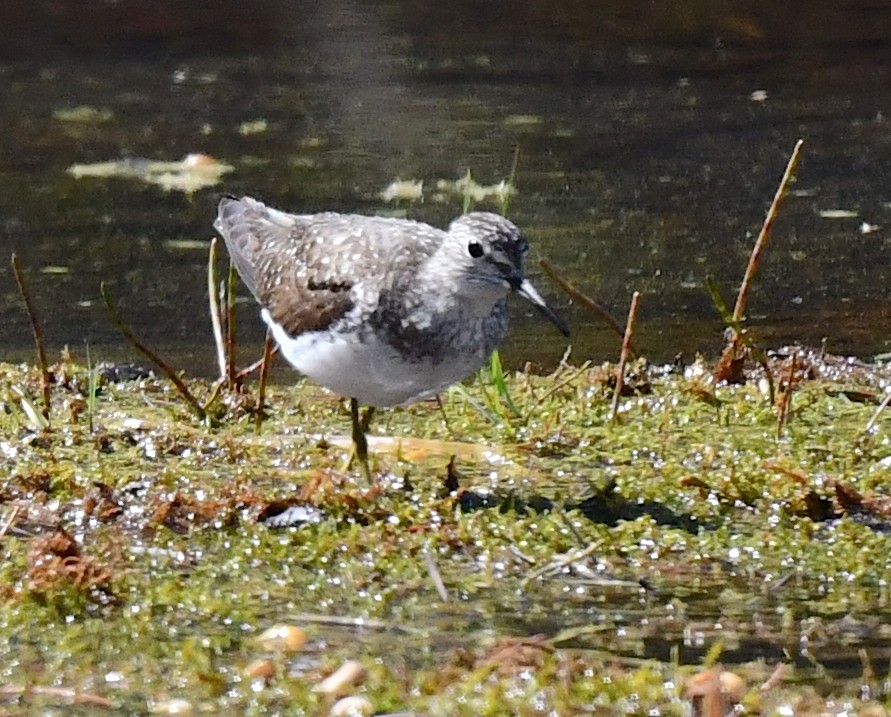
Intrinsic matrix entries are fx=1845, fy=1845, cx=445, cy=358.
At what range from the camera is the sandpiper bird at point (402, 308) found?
17.0ft

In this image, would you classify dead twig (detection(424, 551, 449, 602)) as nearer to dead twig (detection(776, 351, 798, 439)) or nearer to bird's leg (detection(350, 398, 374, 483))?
bird's leg (detection(350, 398, 374, 483))

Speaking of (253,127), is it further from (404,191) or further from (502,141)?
(404,191)

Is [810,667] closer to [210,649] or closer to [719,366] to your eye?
[210,649]

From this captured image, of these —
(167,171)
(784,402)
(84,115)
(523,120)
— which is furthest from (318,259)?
(84,115)

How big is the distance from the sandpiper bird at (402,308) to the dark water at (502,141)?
1.63 meters

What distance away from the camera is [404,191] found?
29.8 ft

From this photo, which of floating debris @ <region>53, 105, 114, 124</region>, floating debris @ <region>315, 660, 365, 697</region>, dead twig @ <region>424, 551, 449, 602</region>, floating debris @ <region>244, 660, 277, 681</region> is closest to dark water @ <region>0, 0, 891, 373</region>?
floating debris @ <region>53, 105, 114, 124</region>

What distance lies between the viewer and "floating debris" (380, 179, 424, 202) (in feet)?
29.5

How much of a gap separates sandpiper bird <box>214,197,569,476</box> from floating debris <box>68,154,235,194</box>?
398 centimetres

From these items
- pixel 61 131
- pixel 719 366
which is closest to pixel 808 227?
pixel 719 366

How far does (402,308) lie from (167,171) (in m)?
4.77

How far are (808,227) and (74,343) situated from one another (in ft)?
11.3

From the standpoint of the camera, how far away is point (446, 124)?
10633 millimetres

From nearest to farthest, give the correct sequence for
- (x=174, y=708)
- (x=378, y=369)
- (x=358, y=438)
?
(x=174, y=708)
(x=378, y=369)
(x=358, y=438)
